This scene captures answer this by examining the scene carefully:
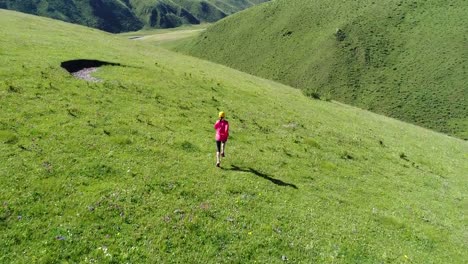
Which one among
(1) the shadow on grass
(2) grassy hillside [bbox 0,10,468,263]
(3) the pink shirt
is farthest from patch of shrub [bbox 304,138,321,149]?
(3) the pink shirt

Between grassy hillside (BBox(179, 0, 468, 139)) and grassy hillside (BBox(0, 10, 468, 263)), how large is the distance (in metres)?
66.3

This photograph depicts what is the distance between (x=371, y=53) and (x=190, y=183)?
129m

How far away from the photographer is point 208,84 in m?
49.2

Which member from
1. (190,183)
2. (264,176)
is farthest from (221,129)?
(264,176)

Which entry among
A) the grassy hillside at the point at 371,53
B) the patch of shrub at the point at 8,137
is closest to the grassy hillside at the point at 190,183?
the patch of shrub at the point at 8,137

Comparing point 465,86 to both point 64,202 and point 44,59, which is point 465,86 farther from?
point 64,202

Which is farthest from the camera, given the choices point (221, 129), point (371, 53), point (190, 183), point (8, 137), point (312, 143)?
point (371, 53)

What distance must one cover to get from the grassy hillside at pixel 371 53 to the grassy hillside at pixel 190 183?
66347 mm

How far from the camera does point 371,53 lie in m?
136

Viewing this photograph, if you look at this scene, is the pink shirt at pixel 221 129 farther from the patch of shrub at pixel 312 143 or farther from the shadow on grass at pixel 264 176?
the patch of shrub at pixel 312 143

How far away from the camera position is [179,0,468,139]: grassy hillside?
111 metres

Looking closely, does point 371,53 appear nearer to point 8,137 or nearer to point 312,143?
point 312,143

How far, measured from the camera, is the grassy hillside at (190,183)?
56.7 feet

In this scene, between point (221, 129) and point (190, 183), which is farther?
point (221, 129)
